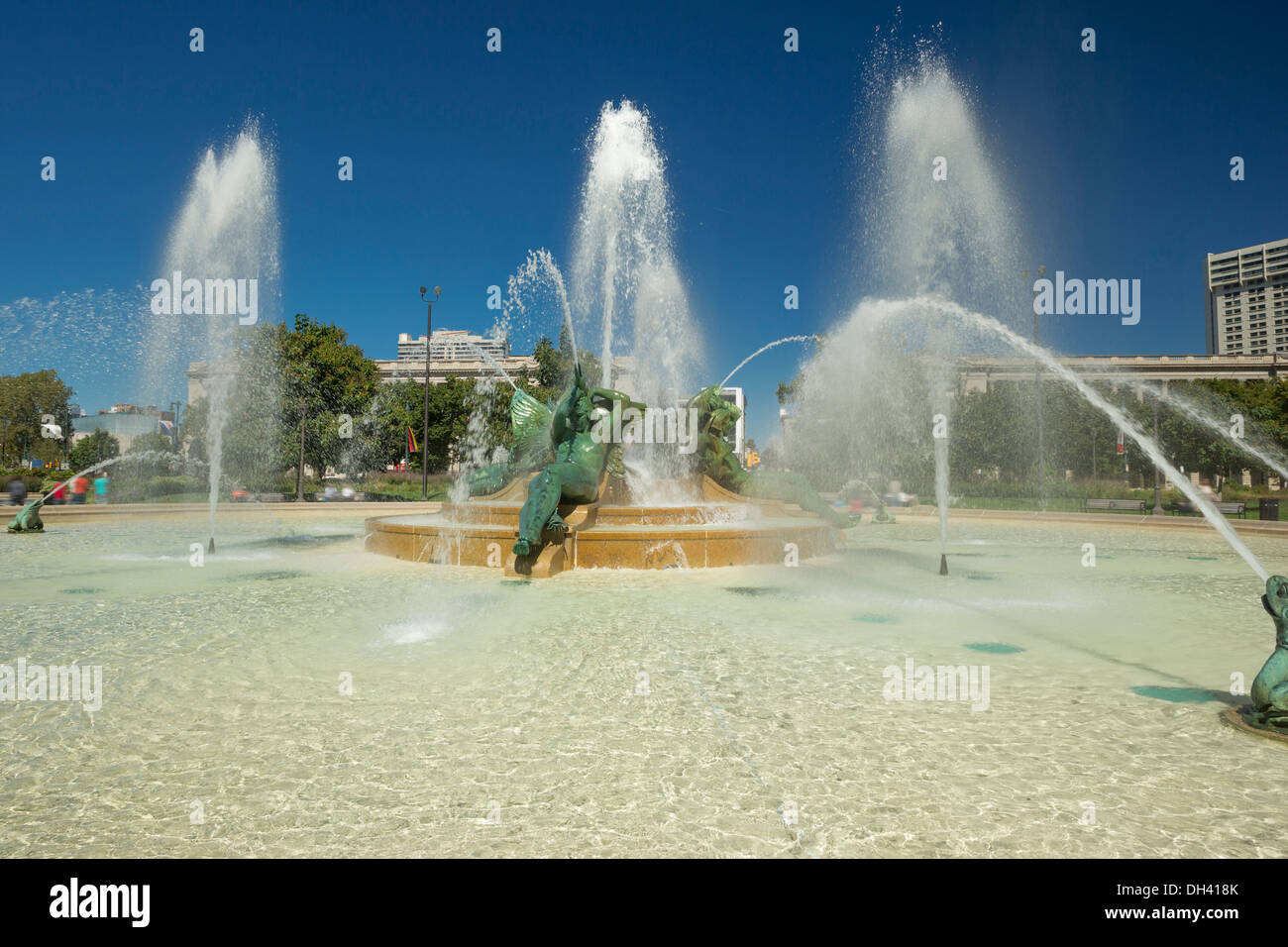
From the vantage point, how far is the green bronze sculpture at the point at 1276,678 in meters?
4.09

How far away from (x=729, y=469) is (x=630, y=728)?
11.1 metres

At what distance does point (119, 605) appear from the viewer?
834 centimetres

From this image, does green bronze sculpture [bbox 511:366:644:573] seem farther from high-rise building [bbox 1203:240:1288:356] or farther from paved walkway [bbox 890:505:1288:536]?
high-rise building [bbox 1203:240:1288:356]

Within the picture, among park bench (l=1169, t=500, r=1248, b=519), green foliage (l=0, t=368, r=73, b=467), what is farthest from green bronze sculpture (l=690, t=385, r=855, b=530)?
green foliage (l=0, t=368, r=73, b=467)

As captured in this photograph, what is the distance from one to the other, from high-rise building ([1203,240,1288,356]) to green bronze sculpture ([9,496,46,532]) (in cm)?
16675

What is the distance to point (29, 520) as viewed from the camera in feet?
57.3

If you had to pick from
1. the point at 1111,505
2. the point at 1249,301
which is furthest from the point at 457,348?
the point at 1249,301

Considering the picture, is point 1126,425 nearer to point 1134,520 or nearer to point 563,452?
point 563,452

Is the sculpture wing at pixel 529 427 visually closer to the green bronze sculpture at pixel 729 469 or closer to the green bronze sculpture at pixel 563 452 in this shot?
the green bronze sculpture at pixel 563 452

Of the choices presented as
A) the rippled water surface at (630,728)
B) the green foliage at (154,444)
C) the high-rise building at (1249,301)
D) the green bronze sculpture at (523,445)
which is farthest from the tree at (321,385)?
the high-rise building at (1249,301)

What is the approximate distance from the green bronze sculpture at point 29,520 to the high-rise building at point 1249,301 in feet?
547

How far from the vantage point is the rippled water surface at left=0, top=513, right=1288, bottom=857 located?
3.02m

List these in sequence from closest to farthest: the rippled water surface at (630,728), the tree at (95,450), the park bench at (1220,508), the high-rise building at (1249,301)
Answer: the rippled water surface at (630,728)
the park bench at (1220,508)
the tree at (95,450)
the high-rise building at (1249,301)
